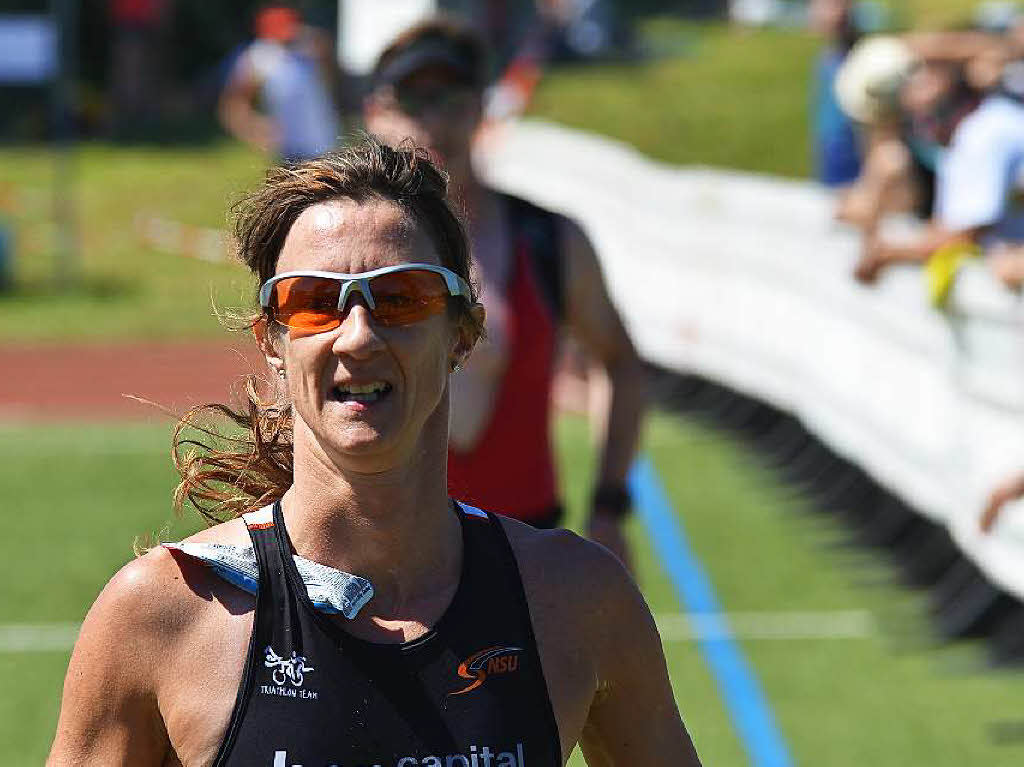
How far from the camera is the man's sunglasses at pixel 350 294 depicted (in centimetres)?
281

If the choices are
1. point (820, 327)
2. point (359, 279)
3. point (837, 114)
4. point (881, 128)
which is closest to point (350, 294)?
point (359, 279)

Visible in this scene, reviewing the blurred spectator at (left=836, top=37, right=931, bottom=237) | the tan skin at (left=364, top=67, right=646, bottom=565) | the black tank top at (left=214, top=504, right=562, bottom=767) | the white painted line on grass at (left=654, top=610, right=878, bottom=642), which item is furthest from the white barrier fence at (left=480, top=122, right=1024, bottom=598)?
the black tank top at (left=214, top=504, right=562, bottom=767)

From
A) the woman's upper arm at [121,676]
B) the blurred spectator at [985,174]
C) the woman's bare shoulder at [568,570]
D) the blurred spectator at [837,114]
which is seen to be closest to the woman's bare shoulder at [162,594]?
the woman's upper arm at [121,676]

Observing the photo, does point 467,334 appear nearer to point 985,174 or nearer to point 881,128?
point 985,174

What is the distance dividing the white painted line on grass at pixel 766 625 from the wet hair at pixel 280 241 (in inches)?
234

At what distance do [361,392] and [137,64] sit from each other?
34415mm

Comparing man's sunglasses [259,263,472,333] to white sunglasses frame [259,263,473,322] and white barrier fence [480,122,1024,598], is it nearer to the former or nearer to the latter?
white sunglasses frame [259,263,473,322]

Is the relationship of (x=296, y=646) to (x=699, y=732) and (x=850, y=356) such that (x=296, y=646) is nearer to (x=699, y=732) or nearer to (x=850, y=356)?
(x=699, y=732)

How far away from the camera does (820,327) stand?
12984 mm

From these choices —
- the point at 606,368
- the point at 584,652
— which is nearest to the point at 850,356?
the point at 606,368

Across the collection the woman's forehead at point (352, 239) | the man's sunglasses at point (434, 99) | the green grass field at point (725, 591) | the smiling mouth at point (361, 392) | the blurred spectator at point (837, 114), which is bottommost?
the green grass field at point (725, 591)

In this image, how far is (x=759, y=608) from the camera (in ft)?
31.7

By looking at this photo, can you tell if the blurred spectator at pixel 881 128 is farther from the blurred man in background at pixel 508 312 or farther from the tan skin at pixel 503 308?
the blurred man in background at pixel 508 312

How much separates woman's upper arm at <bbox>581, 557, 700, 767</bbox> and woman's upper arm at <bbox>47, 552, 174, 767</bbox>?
2.03 feet
